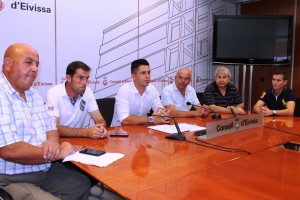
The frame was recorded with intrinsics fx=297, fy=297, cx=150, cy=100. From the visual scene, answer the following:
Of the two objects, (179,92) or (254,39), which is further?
(254,39)

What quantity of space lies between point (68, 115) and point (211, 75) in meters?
3.49

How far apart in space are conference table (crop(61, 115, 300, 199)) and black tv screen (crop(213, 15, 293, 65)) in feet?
8.86

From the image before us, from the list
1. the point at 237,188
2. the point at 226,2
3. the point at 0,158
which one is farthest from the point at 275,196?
the point at 226,2

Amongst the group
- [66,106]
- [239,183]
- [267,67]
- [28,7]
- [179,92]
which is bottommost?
[239,183]

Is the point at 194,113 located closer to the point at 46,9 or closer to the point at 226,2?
the point at 46,9

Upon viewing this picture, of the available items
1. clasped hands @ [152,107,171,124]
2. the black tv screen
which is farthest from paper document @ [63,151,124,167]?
the black tv screen

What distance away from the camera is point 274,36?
15.4ft

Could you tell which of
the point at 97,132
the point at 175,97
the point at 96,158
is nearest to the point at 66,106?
the point at 97,132

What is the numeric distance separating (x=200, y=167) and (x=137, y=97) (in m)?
1.73

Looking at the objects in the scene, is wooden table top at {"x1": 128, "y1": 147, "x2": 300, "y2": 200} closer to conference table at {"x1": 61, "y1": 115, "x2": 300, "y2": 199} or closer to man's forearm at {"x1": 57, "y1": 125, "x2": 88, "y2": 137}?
conference table at {"x1": 61, "y1": 115, "x2": 300, "y2": 199}

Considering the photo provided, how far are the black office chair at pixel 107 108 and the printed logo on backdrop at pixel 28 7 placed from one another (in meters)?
1.20

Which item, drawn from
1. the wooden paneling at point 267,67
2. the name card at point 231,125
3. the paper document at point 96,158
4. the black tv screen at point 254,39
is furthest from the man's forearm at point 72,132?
the wooden paneling at point 267,67

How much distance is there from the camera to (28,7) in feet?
10.5

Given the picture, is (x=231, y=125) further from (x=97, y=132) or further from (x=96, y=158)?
(x=96, y=158)
